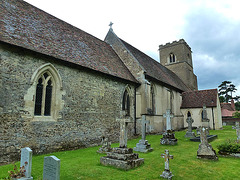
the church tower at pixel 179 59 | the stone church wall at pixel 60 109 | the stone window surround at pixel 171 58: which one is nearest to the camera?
the stone church wall at pixel 60 109

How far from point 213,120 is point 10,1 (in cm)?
2476

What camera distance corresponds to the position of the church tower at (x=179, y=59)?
1356 inches

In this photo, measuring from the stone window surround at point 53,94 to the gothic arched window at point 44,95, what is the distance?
168mm

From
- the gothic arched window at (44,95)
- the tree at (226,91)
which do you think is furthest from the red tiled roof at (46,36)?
the tree at (226,91)

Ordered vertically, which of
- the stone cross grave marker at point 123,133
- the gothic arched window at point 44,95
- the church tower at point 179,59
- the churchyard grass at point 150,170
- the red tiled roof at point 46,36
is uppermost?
the church tower at point 179,59

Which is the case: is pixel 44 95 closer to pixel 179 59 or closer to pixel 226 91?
pixel 179 59

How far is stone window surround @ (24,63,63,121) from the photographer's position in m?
8.90

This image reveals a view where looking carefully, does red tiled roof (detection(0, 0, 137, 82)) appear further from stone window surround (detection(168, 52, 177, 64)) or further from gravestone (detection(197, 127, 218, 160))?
stone window surround (detection(168, 52, 177, 64))

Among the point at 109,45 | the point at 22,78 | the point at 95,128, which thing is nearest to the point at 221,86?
the point at 109,45

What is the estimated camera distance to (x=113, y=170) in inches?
251

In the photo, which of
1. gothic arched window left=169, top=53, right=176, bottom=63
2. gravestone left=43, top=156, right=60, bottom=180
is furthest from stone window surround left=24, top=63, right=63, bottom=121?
gothic arched window left=169, top=53, right=176, bottom=63

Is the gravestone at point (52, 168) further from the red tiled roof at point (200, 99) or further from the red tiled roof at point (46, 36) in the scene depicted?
the red tiled roof at point (200, 99)

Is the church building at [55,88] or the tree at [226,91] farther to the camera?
the tree at [226,91]

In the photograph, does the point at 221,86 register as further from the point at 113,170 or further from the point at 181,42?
the point at 113,170
